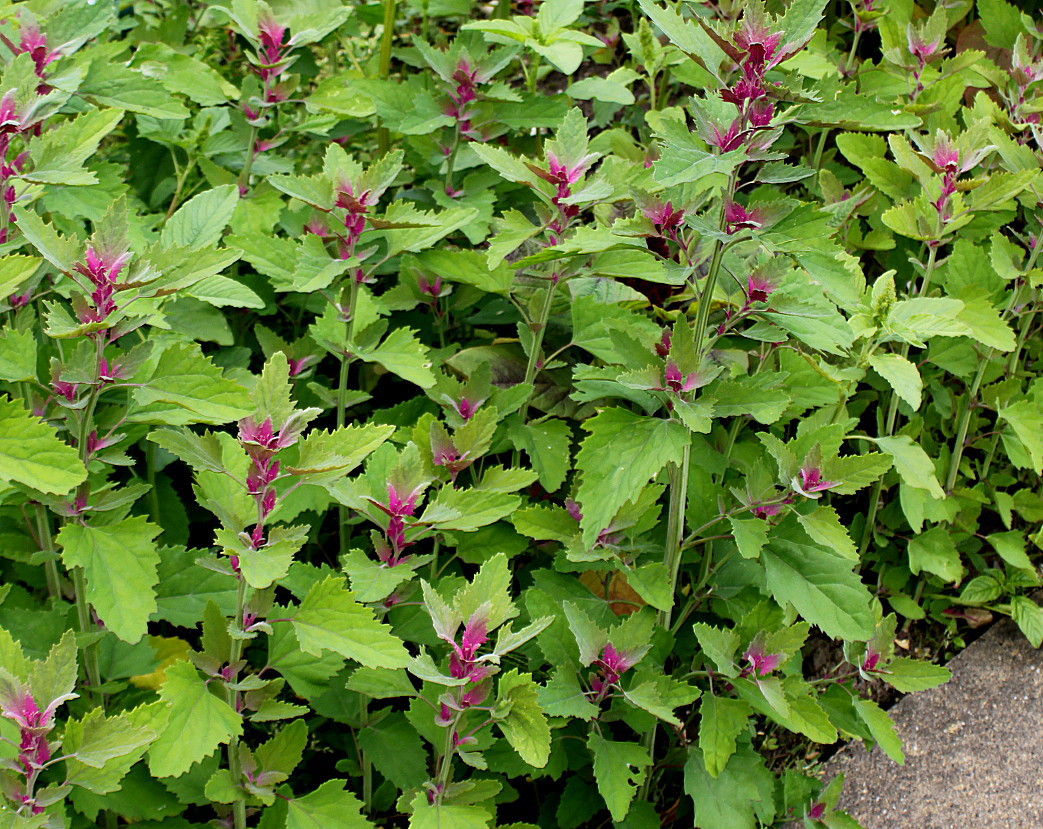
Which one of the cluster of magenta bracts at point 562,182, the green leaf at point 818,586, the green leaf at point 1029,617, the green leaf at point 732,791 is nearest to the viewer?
the green leaf at point 818,586

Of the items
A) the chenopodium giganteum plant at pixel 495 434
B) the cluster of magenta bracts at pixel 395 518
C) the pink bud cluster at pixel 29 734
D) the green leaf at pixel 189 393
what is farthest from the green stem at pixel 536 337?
the pink bud cluster at pixel 29 734

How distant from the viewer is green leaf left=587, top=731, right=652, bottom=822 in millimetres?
1465

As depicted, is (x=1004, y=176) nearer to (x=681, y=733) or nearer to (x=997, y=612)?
(x=997, y=612)

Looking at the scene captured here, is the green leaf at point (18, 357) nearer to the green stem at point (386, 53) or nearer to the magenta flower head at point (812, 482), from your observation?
the magenta flower head at point (812, 482)

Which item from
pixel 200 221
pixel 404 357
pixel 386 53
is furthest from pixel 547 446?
pixel 386 53

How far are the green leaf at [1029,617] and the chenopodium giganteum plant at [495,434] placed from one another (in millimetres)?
22

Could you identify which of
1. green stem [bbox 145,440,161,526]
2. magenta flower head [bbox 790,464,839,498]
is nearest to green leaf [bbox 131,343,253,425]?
green stem [bbox 145,440,161,526]

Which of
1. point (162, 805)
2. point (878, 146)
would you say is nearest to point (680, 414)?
point (162, 805)

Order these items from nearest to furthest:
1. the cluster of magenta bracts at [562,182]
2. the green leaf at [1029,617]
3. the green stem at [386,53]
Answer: the cluster of magenta bracts at [562,182]
the green leaf at [1029,617]
the green stem at [386,53]

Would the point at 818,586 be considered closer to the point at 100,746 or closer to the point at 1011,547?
the point at 1011,547

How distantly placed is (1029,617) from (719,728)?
108cm

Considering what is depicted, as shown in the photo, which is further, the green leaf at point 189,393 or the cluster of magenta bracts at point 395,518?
the cluster of magenta bracts at point 395,518

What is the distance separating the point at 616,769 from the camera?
1.52 m

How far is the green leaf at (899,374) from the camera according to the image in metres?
1.68
